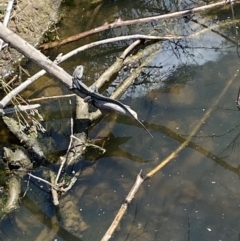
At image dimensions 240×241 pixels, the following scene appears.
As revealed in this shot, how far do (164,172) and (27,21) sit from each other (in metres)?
2.70

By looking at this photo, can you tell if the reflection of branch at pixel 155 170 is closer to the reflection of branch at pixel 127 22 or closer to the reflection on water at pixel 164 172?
the reflection on water at pixel 164 172

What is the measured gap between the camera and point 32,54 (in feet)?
11.4

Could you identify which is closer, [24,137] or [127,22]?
[24,137]

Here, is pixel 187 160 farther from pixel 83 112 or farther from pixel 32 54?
pixel 32 54

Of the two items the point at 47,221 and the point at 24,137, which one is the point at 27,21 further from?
the point at 47,221

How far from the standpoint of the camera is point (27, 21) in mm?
5309

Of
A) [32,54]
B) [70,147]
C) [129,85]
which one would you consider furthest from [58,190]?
[129,85]

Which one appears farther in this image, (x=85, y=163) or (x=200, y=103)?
(x=200, y=103)

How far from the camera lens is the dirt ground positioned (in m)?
4.98

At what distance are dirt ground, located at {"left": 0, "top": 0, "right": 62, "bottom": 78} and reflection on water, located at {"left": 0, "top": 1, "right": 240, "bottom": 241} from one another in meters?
0.99

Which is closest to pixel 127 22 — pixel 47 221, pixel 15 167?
pixel 15 167

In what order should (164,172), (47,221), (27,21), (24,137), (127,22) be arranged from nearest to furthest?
1. (47,221)
2. (164,172)
3. (24,137)
4. (127,22)
5. (27,21)

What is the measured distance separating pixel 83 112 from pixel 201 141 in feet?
3.45

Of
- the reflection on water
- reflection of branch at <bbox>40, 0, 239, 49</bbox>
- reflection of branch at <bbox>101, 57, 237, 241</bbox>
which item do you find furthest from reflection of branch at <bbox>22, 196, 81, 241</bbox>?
reflection of branch at <bbox>40, 0, 239, 49</bbox>
